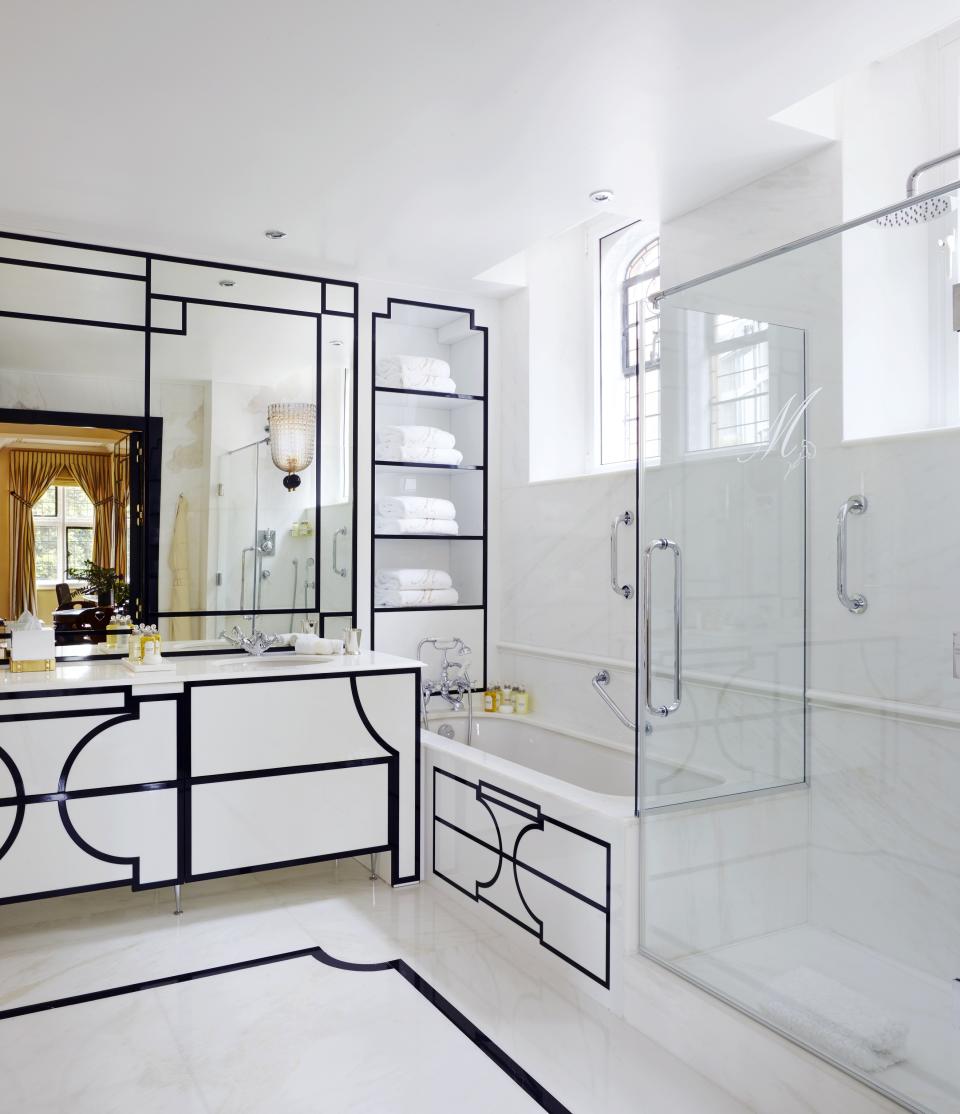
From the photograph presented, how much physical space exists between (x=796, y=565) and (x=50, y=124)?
2322mm

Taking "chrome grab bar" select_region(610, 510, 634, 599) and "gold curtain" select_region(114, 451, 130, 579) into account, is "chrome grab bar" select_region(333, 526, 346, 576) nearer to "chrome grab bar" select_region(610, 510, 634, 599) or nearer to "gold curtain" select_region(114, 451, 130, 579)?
"gold curtain" select_region(114, 451, 130, 579)

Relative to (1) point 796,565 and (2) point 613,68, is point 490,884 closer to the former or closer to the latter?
(1) point 796,565

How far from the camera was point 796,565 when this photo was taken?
2.10m

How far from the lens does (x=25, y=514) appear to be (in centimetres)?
320

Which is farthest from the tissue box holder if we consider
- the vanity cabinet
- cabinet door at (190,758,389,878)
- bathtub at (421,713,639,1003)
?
bathtub at (421,713,639,1003)

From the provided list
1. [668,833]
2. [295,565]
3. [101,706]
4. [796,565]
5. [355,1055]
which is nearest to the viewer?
[796,565]

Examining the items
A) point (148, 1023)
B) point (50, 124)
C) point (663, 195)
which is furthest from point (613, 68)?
point (148, 1023)

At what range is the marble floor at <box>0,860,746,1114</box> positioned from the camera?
2113mm

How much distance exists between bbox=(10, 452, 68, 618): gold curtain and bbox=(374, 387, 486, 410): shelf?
1.40m

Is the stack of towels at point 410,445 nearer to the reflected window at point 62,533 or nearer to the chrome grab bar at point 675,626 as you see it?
the reflected window at point 62,533

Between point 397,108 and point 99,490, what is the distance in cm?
174

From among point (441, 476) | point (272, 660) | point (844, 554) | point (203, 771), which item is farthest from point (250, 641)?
point (844, 554)

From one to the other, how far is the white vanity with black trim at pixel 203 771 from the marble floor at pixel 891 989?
1.53 meters

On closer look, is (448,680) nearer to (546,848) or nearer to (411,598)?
(411,598)
